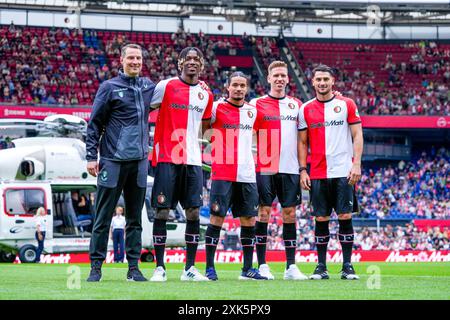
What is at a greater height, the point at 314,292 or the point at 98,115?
the point at 98,115

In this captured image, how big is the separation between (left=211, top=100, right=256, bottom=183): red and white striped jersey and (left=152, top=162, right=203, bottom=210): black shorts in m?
0.63

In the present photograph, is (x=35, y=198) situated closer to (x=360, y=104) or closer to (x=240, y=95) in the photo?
(x=240, y=95)

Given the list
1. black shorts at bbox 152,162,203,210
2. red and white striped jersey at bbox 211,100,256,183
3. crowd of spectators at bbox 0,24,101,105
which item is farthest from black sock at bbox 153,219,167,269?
crowd of spectators at bbox 0,24,101,105

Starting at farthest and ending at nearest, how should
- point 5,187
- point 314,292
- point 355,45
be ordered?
1. point 355,45
2. point 5,187
3. point 314,292

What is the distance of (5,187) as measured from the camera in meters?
22.8

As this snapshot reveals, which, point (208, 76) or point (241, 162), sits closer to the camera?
point (241, 162)

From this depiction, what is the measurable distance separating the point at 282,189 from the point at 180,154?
173 centimetres

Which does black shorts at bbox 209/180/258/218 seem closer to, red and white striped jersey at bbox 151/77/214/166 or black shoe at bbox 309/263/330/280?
red and white striped jersey at bbox 151/77/214/166

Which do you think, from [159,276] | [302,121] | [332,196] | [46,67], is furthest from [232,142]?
[46,67]

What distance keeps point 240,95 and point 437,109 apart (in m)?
39.4

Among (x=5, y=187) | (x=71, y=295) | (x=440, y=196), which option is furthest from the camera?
(x=440, y=196)

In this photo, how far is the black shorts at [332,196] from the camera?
35.7 ft

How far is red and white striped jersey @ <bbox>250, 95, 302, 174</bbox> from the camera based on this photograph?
1116 cm

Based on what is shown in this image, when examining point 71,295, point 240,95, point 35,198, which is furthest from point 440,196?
point 71,295
